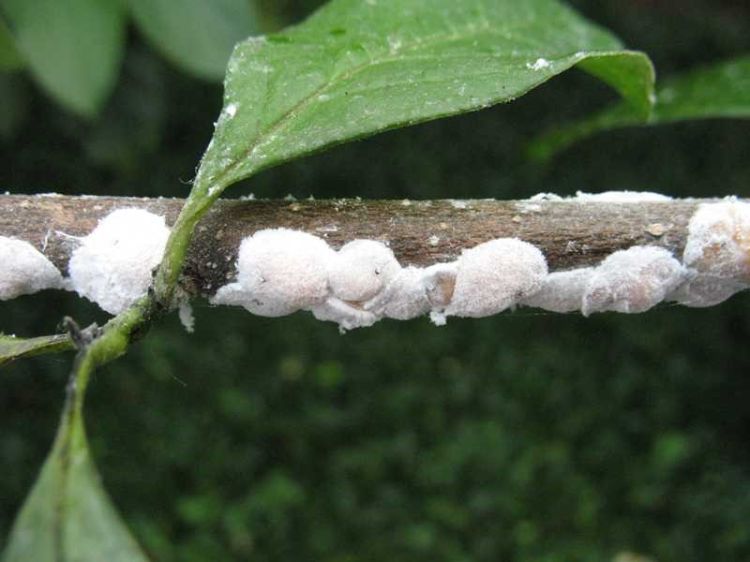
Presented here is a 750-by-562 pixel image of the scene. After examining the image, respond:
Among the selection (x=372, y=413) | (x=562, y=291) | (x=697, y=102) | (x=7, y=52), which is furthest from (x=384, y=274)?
(x=372, y=413)

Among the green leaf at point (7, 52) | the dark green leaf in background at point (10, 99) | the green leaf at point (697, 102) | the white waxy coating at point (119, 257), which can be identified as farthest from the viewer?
the dark green leaf in background at point (10, 99)

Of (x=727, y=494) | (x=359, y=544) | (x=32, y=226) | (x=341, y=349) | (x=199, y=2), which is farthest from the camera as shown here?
(x=341, y=349)

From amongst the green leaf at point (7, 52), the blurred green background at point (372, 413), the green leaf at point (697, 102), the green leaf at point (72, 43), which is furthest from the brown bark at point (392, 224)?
the blurred green background at point (372, 413)

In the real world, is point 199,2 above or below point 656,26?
below

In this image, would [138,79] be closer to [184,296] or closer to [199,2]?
[199,2]

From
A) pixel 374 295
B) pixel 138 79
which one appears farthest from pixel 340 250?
pixel 138 79

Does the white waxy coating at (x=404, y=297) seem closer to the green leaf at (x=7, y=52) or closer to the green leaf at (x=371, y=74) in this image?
the green leaf at (x=371, y=74)
